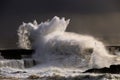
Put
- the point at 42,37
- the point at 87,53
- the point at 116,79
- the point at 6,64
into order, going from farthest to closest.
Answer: the point at 42,37, the point at 87,53, the point at 6,64, the point at 116,79

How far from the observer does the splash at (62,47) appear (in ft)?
138

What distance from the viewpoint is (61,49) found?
45.9 meters

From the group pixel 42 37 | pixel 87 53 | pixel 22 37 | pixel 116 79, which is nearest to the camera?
pixel 116 79

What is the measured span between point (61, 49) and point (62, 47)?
0.82 feet

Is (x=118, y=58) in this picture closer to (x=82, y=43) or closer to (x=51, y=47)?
(x=82, y=43)

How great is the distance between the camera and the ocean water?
41.1 metres

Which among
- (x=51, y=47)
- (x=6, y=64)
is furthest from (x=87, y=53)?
(x=6, y=64)

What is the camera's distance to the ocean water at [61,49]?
41.1m

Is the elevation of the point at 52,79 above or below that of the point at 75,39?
below

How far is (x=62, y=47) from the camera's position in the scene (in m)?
46.0

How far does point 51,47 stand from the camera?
47.2 meters

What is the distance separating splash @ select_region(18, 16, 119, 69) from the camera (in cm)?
4216

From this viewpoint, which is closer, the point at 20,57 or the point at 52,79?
the point at 52,79

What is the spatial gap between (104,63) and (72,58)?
4.55 m
